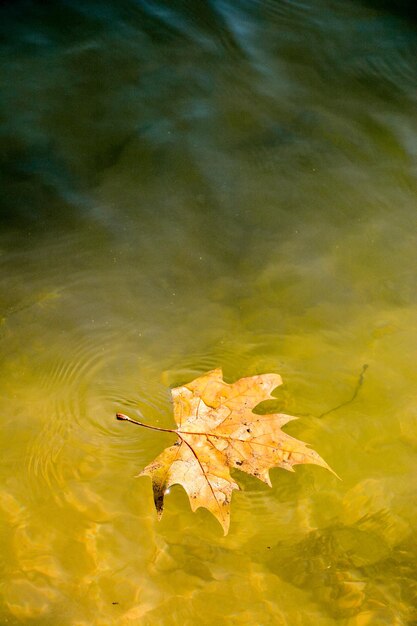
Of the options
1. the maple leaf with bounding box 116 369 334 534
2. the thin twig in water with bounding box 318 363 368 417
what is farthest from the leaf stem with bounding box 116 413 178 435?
the thin twig in water with bounding box 318 363 368 417

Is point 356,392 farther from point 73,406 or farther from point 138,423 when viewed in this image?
point 73,406

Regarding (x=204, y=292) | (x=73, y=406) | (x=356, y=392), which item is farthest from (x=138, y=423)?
(x=356, y=392)

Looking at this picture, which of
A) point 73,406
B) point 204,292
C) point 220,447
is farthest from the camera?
point 204,292

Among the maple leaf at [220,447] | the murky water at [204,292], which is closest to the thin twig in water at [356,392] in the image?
the murky water at [204,292]

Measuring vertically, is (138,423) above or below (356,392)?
below

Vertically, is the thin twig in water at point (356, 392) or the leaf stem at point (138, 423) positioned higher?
the thin twig in water at point (356, 392)

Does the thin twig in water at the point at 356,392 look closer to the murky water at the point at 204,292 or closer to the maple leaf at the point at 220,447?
the murky water at the point at 204,292
